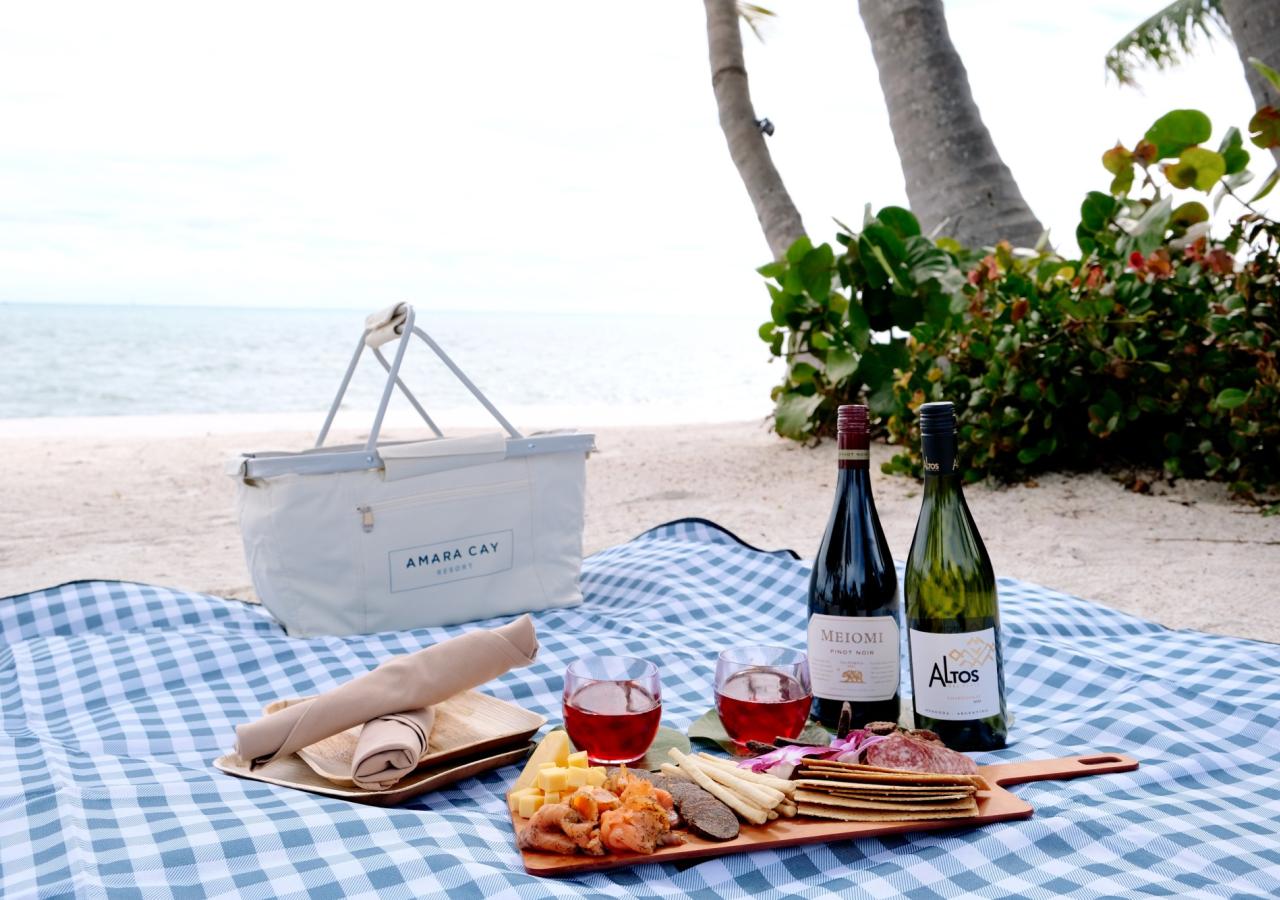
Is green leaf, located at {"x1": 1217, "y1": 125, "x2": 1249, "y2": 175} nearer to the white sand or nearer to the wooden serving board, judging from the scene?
the white sand

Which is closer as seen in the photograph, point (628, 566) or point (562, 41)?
point (628, 566)

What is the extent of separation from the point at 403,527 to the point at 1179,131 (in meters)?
2.59

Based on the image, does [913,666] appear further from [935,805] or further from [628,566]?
[628,566]

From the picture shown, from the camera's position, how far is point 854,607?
4.36 feet

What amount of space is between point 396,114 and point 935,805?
106 feet

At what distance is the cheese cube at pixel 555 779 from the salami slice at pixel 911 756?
1.08ft

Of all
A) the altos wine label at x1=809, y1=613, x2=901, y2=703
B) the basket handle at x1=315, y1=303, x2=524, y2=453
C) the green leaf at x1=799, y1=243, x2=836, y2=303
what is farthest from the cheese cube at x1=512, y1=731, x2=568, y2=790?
the green leaf at x1=799, y1=243, x2=836, y2=303

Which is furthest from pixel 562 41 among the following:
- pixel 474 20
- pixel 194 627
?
pixel 194 627

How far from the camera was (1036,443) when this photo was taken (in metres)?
3.91

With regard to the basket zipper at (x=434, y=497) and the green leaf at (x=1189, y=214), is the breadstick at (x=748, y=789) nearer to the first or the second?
the basket zipper at (x=434, y=497)

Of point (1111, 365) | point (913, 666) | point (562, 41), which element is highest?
point (562, 41)

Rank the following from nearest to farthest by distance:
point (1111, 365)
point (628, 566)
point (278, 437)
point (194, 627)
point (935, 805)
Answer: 1. point (935, 805)
2. point (194, 627)
3. point (628, 566)
4. point (1111, 365)
5. point (278, 437)

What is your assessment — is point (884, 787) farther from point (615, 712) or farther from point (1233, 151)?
point (1233, 151)

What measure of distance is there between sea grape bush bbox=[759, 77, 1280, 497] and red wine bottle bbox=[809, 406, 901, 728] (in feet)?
7.19
